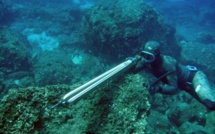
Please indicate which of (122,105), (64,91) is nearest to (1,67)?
(64,91)

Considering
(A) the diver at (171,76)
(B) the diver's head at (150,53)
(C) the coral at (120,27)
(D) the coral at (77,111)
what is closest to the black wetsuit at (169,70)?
(A) the diver at (171,76)

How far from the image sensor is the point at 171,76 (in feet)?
15.3

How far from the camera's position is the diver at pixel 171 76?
14.4ft

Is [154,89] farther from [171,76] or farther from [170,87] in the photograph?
[171,76]

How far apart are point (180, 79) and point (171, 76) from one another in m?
0.87

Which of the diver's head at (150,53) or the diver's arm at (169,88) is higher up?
the diver's head at (150,53)

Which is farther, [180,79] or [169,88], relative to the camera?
[180,79]

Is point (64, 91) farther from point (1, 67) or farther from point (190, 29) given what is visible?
point (190, 29)

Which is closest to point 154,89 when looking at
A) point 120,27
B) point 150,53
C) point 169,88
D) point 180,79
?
point 169,88

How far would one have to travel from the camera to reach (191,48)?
14.1 m

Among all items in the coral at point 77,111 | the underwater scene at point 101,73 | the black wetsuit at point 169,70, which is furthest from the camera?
the black wetsuit at point 169,70

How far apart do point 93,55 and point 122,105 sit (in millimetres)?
8395

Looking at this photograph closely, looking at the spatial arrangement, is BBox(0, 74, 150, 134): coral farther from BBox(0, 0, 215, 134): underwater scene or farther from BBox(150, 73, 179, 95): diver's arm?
BBox(150, 73, 179, 95): diver's arm

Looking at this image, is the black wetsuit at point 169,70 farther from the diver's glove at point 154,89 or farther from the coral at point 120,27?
the coral at point 120,27
